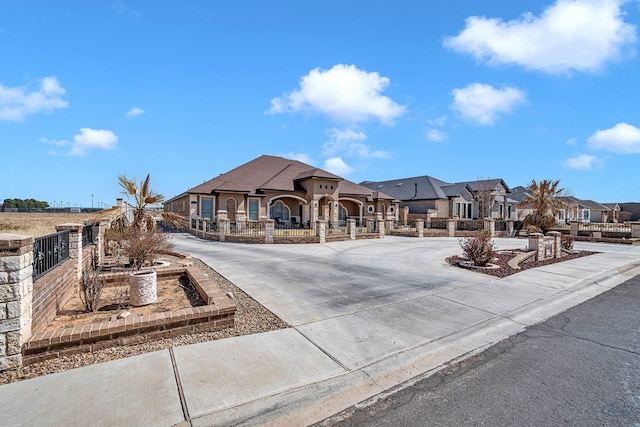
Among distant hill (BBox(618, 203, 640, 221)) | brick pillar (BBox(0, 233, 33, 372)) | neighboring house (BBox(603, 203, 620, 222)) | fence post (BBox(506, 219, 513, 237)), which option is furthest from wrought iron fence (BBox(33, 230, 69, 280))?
distant hill (BBox(618, 203, 640, 221))

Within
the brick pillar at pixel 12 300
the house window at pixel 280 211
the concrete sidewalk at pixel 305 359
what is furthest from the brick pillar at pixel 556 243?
the house window at pixel 280 211

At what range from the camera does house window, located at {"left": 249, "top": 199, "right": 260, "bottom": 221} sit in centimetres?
2742

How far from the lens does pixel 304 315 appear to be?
5773 mm

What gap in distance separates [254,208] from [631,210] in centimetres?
8083

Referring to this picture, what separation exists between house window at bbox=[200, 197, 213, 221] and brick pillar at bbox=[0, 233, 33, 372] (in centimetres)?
2326

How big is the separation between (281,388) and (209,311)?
206 centimetres

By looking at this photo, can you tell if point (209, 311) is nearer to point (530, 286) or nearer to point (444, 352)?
point (444, 352)

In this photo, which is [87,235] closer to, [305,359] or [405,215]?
[305,359]

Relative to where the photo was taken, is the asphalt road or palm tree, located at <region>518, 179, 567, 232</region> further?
palm tree, located at <region>518, 179, 567, 232</region>

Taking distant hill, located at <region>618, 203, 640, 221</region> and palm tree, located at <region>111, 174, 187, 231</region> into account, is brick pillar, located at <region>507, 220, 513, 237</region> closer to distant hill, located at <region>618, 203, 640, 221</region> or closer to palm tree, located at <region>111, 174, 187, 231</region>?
palm tree, located at <region>111, 174, 187, 231</region>

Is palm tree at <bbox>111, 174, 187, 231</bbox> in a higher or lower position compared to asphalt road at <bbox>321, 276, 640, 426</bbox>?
higher

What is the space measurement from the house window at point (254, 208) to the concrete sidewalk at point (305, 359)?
19.4 m

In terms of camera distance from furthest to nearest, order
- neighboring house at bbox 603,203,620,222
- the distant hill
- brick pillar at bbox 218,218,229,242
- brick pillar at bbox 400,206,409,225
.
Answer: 1. the distant hill
2. neighboring house at bbox 603,203,620,222
3. brick pillar at bbox 400,206,409,225
4. brick pillar at bbox 218,218,229,242

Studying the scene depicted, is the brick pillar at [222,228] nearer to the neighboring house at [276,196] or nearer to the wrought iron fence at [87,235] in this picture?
the neighboring house at [276,196]
